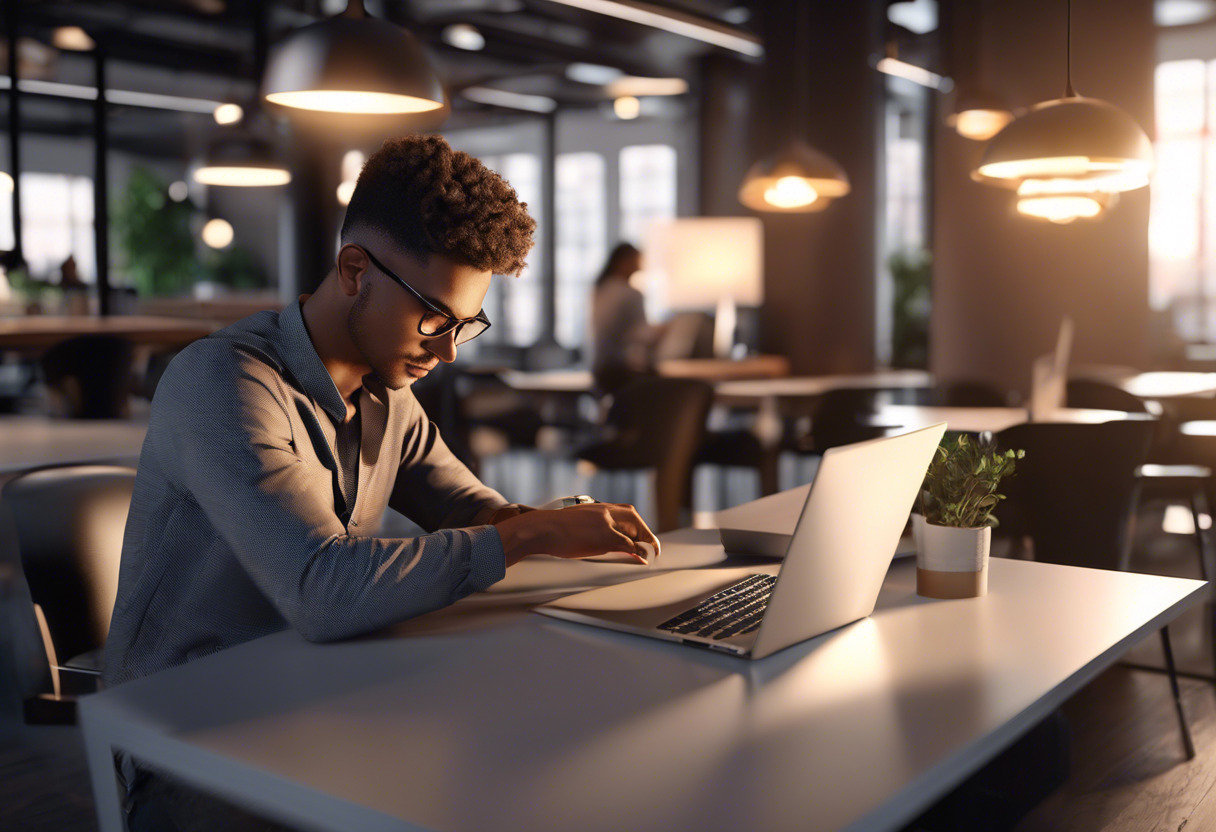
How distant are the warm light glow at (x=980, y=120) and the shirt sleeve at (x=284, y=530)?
504 cm

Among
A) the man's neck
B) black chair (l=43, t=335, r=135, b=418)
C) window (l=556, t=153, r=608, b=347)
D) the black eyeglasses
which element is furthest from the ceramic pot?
window (l=556, t=153, r=608, b=347)

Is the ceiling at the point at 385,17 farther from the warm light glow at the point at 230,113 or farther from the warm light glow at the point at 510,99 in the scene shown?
the warm light glow at the point at 230,113

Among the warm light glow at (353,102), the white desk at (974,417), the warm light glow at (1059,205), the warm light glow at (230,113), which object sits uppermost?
the warm light glow at (230,113)

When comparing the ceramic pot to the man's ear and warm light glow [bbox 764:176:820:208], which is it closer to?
the man's ear

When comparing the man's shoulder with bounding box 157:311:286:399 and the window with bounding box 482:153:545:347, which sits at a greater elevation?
the window with bounding box 482:153:545:347

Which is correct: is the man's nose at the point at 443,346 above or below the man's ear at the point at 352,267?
below

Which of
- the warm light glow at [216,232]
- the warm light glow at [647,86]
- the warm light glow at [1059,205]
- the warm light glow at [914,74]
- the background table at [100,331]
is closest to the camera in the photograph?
the warm light glow at [1059,205]

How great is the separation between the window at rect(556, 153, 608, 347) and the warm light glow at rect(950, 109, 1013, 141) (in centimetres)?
811

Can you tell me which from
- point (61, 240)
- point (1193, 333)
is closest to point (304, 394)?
point (1193, 333)

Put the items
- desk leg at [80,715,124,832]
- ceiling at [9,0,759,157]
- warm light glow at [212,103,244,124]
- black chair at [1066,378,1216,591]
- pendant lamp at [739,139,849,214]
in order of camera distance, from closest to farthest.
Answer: desk leg at [80,715,124,832]
black chair at [1066,378,1216,591]
pendant lamp at [739,139,849,214]
ceiling at [9,0,759,157]
warm light glow at [212,103,244,124]

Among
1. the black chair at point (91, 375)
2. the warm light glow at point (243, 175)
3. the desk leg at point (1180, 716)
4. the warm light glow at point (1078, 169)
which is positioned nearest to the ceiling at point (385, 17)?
the warm light glow at point (243, 175)

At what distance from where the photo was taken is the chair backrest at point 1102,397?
469 centimetres

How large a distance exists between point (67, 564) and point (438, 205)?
2.98ft

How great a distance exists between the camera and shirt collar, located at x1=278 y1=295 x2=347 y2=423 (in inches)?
59.9
